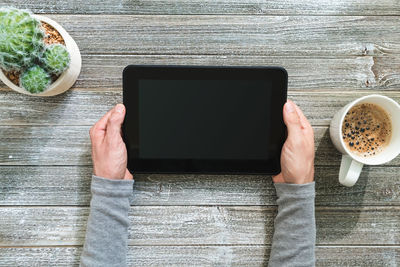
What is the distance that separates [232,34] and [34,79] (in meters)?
0.45

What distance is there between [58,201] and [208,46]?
1.75 ft

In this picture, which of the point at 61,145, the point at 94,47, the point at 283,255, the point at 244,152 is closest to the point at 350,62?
the point at 244,152

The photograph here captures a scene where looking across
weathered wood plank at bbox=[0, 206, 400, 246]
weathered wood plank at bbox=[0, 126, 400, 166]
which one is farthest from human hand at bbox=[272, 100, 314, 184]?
weathered wood plank at bbox=[0, 126, 400, 166]

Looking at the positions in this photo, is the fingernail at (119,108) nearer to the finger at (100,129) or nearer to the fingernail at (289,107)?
the finger at (100,129)

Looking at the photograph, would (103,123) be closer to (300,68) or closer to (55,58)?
(55,58)

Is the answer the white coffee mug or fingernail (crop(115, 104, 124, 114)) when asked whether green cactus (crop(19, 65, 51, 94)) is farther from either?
the white coffee mug

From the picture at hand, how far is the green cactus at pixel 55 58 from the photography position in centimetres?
62

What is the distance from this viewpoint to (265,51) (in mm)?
783

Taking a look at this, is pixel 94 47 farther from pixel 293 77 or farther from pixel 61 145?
pixel 293 77

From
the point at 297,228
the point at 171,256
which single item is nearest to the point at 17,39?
the point at 171,256

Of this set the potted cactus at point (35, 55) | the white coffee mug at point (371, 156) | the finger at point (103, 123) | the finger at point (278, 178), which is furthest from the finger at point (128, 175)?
the white coffee mug at point (371, 156)

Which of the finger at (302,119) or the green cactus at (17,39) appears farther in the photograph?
the finger at (302,119)

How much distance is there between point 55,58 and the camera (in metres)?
0.63

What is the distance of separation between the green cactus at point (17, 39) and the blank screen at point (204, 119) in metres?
0.22
